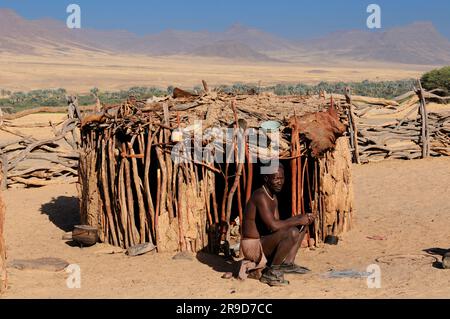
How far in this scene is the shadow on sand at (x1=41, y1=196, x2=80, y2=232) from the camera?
9303 millimetres

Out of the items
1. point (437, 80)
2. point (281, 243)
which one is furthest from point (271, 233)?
point (437, 80)

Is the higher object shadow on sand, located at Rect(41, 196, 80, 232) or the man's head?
the man's head

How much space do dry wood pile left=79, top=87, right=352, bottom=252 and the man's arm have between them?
3.19ft

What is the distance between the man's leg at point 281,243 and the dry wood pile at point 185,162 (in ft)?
3.34

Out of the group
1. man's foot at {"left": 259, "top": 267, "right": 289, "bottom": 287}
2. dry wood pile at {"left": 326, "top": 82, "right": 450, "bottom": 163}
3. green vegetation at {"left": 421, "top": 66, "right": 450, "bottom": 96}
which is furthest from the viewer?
green vegetation at {"left": 421, "top": 66, "right": 450, "bottom": 96}

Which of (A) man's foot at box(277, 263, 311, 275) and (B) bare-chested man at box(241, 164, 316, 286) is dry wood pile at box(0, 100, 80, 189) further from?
(A) man's foot at box(277, 263, 311, 275)

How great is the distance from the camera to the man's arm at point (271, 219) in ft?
20.6

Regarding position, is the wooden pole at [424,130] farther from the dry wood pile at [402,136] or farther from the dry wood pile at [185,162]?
the dry wood pile at [185,162]

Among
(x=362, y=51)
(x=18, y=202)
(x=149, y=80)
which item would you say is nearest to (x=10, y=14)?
(x=362, y=51)

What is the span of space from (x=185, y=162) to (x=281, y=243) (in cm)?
154

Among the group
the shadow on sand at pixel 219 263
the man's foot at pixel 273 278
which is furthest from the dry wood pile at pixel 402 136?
the man's foot at pixel 273 278

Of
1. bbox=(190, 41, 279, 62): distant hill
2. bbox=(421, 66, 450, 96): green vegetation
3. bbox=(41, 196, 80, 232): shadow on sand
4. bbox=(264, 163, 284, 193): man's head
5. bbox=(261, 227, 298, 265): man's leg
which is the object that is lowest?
bbox=(41, 196, 80, 232): shadow on sand

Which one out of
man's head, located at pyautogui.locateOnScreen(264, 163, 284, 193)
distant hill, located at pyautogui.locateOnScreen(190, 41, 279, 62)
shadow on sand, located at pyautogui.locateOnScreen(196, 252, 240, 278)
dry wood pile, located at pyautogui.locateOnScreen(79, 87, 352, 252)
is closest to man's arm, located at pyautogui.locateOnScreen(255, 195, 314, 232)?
man's head, located at pyautogui.locateOnScreen(264, 163, 284, 193)

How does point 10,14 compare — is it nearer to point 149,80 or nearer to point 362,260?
point 149,80
